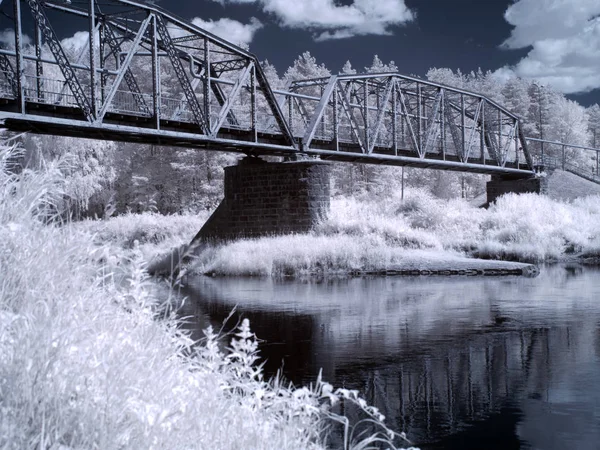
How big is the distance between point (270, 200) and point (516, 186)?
28138 millimetres

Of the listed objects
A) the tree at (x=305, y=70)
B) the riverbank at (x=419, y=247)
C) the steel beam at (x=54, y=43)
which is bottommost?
the riverbank at (x=419, y=247)

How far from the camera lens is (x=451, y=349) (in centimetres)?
1060

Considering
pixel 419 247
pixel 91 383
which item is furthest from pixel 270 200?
pixel 91 383

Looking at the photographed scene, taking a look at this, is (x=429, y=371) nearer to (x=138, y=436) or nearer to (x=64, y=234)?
(x=64, y=234)

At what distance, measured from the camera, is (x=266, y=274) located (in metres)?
23.9

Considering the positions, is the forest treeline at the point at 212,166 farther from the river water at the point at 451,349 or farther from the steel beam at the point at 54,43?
the river water at the point at 451,349

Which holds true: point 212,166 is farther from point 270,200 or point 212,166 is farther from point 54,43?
point 54,43

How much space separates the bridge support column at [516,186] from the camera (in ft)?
169

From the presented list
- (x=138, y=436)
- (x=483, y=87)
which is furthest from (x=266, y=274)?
(x=483, y=87)

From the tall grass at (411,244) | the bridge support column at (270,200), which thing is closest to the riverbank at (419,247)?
the tall grass at (411,244)

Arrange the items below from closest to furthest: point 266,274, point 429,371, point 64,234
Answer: point 64,234
point 429,371
point 266,274

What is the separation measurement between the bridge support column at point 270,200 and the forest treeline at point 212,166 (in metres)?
5.52

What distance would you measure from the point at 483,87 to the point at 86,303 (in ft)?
297

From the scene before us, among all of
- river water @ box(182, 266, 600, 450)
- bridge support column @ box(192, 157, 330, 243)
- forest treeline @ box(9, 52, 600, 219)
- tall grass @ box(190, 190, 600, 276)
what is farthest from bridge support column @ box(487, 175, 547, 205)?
river water @ box(182, 266, 600, 450)
